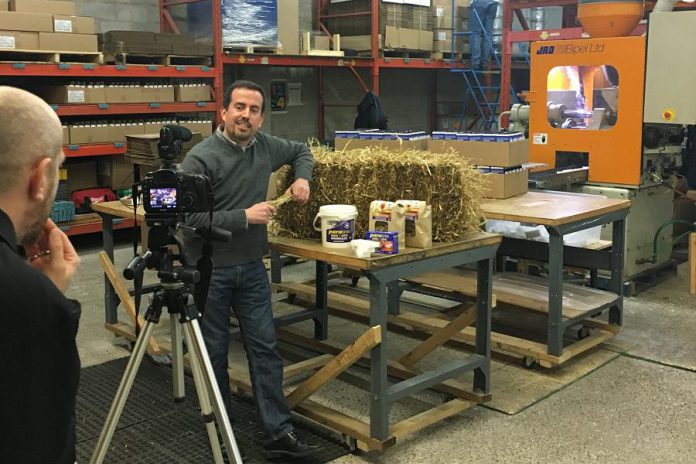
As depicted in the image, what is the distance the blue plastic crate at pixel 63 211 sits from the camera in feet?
22.5

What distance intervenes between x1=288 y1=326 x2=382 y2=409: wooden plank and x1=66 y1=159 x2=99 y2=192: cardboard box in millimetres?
4686

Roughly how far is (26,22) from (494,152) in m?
4.36

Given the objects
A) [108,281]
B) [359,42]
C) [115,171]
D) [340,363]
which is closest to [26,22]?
[115,171]

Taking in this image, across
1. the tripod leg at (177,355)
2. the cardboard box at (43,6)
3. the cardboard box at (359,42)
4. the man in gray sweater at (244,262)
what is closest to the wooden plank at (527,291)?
the man in gray sweater at (244,262)

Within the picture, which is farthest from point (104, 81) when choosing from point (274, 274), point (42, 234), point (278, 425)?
point (42, 234)

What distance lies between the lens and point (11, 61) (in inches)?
260

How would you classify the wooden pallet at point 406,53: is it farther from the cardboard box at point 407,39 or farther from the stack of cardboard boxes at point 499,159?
the stack of cardboard boxes at point 499,159

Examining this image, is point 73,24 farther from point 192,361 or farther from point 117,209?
point 192,361

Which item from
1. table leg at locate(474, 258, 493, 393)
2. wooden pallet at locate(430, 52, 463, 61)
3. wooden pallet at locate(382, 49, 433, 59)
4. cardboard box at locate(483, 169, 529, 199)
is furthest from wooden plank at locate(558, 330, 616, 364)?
wooden pallet at locate(430, 52, 463, 61)

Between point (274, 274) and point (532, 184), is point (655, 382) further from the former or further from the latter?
point (274, 274)

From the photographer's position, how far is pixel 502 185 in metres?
4.56

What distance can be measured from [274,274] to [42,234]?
12.6 feet

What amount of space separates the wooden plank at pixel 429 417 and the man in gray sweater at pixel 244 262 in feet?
1.22

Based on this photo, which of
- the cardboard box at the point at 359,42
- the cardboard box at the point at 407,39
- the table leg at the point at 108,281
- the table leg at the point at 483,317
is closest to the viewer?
the table leg at the point at 483,317
